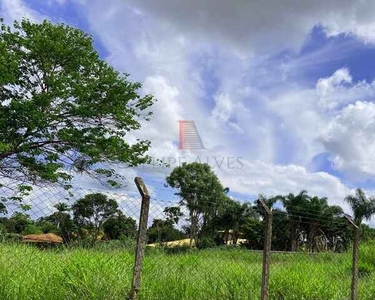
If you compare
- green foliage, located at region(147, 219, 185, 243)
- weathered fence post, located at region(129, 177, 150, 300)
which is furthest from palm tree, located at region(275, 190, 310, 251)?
weathered fence post, located at region(129, 177, 150, 300)

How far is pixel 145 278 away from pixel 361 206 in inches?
1569

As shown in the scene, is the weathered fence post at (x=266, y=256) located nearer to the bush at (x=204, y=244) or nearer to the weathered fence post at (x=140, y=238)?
the weathered fence post at (x=140, y=238)

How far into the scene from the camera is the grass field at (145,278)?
529 cm

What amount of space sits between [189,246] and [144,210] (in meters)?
5.14

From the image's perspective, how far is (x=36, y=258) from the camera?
22.9 ft

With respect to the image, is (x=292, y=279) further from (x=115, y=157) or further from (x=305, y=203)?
(x=305, y=203)

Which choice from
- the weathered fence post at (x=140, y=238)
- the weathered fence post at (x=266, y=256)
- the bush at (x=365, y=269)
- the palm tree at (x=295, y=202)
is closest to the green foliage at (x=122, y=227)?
the weathered fence post at (x=140, y=238)

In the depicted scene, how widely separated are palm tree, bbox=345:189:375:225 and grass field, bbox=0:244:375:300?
3527cm

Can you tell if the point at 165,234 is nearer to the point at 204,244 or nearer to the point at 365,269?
the point at 204,244

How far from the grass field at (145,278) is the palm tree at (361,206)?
116 ft

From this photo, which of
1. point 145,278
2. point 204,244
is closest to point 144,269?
point 145,278

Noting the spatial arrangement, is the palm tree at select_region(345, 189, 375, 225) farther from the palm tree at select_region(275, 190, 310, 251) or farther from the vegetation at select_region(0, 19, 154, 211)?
the vegetation at select_region(0, 19, 154, 211)

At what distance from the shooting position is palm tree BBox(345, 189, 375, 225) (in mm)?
42000

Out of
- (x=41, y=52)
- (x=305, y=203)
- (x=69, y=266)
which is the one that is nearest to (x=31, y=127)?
(x=41, y=52)
